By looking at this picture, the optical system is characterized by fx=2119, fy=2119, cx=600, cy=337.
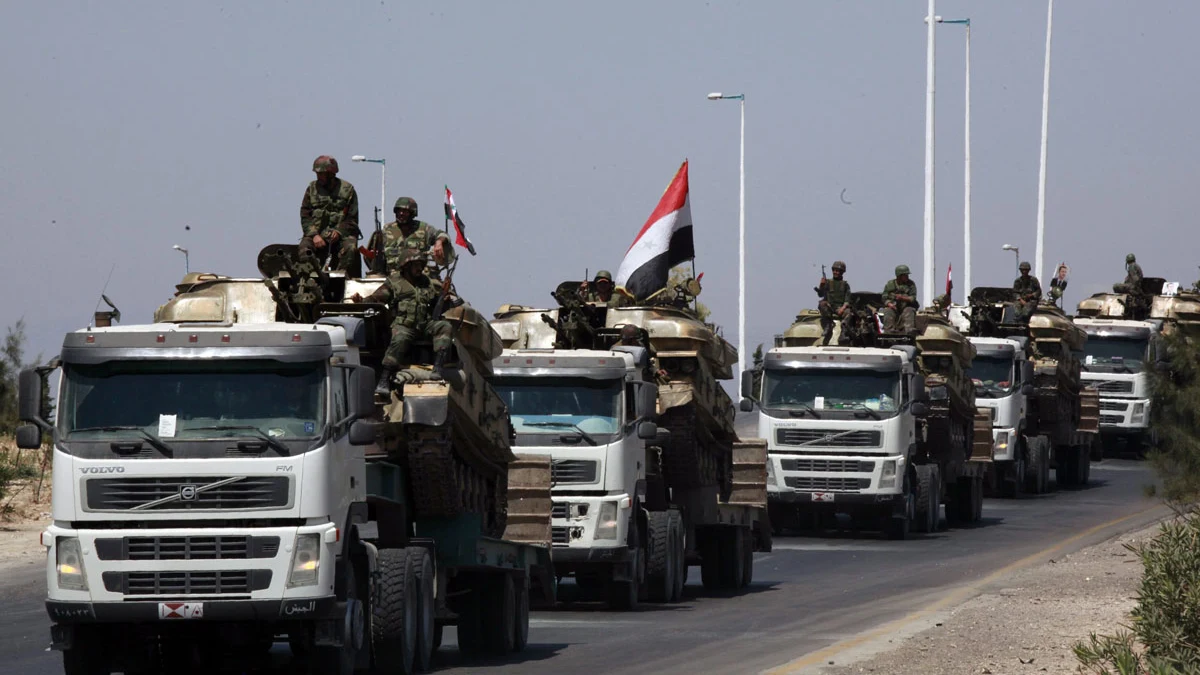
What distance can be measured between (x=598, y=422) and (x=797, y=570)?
677 cm

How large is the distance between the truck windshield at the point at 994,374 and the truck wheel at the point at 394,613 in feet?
80.1

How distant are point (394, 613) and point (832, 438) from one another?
1590 cm

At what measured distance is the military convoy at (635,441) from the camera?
2025 centimetres

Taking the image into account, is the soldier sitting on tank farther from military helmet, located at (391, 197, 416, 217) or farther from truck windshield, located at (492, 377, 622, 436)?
truck windshield, located at (492, 377, 622, 436)

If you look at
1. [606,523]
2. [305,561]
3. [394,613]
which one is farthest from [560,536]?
[305,561]

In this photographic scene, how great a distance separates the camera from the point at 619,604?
68.8 feet

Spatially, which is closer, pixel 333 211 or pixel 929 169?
pixel 333 211

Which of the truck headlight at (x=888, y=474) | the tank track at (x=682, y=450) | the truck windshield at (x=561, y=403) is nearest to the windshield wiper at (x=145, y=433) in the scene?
the truck windshield at (x=561, y=403)

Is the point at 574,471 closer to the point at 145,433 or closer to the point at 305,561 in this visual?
the point at 305,561

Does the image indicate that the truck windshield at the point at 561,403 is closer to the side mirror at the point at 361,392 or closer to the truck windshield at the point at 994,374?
the side mirror at the point at 361,392

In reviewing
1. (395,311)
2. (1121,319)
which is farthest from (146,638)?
(1121,319)

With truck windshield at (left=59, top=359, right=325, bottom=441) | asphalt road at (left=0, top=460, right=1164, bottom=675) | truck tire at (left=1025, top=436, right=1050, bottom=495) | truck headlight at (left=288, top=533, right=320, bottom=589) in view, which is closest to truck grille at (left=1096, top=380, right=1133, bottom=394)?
truck tire at (left=1025, top=436, right=1050, bottom=495)

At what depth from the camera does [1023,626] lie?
17031mm

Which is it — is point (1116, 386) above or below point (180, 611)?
above
